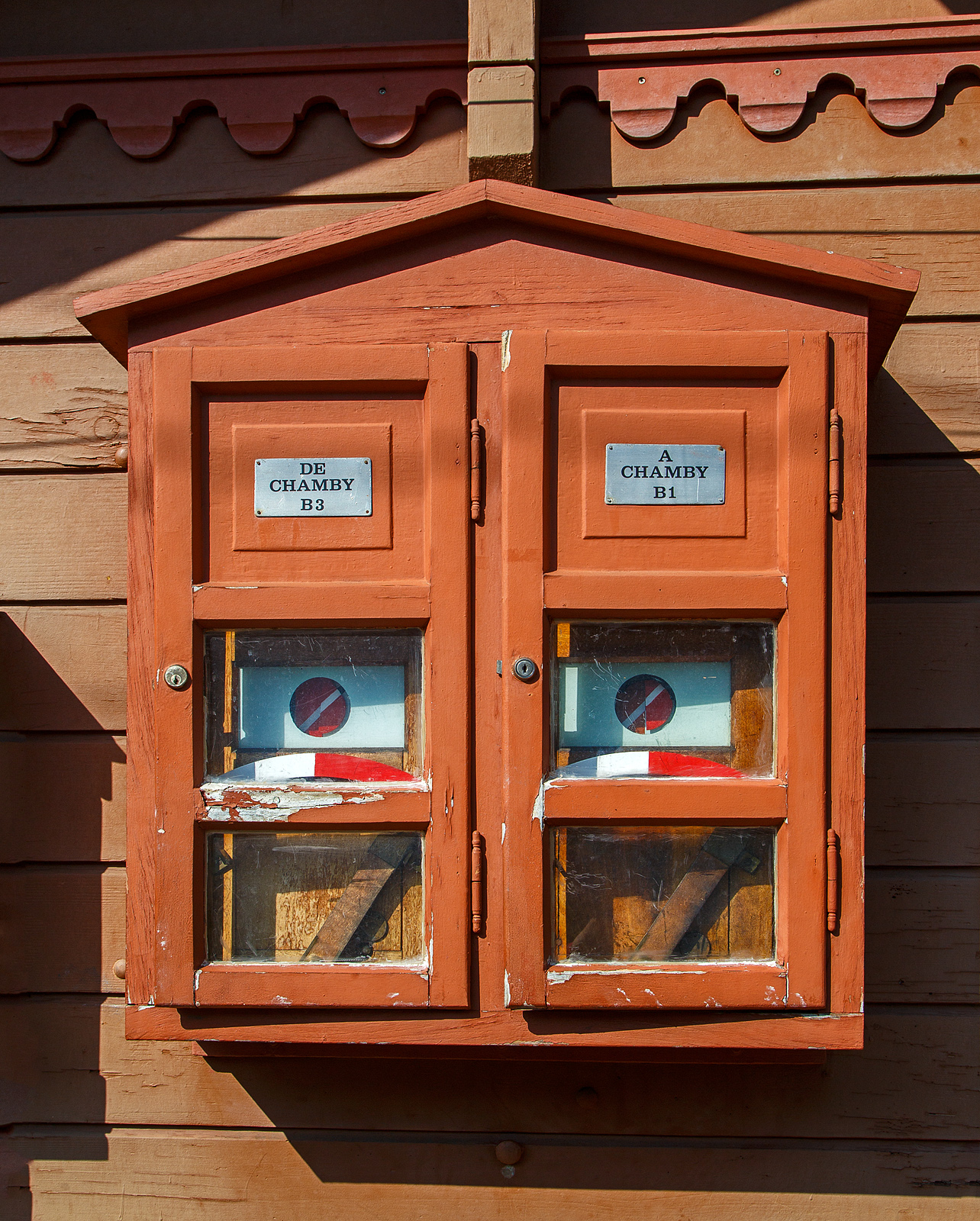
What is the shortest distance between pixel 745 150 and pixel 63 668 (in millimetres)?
2087

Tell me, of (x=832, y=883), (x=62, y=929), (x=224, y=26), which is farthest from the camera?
(x=224, y=26)

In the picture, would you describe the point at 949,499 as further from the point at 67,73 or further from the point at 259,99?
the point at 67,73

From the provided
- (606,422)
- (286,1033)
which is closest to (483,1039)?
(286,1033)

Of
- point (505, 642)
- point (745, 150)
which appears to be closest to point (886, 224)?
point (745, 150)

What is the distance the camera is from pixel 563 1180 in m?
2.09

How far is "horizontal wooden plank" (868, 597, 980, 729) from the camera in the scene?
83.7 inches

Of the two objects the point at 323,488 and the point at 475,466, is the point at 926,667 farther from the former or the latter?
the point at 323,488

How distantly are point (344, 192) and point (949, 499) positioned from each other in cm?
164

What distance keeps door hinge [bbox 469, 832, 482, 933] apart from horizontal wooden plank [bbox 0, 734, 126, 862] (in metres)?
0.97

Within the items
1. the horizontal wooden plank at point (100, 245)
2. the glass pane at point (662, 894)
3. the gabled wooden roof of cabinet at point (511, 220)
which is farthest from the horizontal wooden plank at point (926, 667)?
the horizontal wooden plank at point (100, 245)

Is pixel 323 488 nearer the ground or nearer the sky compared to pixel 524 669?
nearer the sky

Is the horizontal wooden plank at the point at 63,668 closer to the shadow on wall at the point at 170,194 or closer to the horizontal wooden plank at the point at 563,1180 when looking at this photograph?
the shadow on wall at the point at 170,194

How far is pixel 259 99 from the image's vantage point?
2.25 m

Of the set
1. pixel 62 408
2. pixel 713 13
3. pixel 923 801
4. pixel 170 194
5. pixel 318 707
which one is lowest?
pixel 923 801
